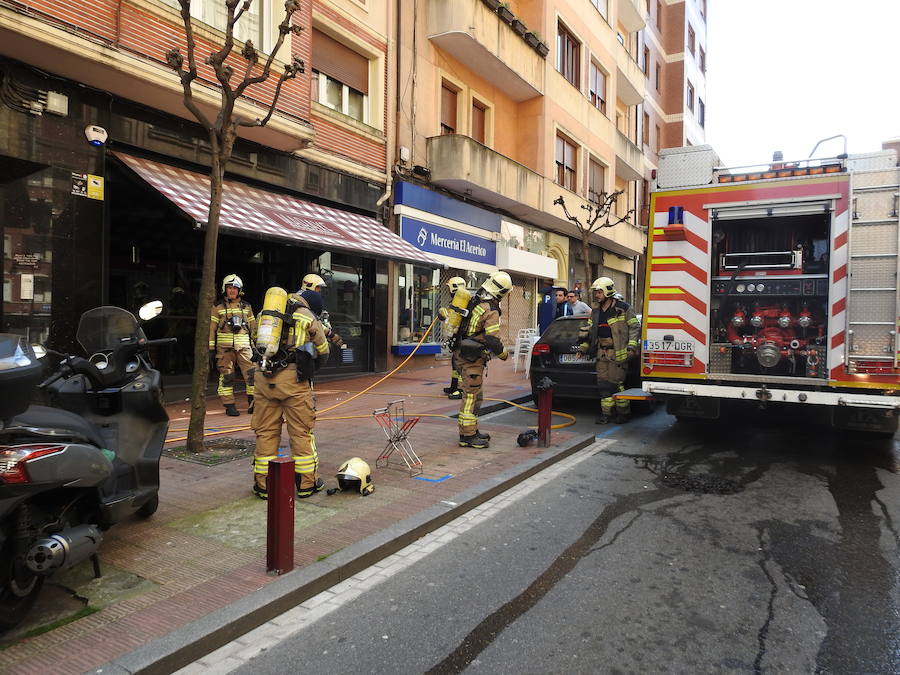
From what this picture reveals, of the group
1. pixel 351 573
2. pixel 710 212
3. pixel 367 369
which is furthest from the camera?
pixel 367 369

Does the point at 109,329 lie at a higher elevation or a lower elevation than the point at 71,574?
higher

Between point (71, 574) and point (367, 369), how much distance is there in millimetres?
10302

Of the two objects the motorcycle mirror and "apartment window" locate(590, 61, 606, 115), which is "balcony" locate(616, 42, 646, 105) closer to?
"apartment window" locate(590, 61, 606, 115)

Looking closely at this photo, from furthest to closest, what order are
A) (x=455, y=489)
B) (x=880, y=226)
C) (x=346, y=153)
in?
(x=346, y=153)
(x=880, y=226)
(x=455, y=489)

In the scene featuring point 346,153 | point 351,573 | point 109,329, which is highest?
point 346,153

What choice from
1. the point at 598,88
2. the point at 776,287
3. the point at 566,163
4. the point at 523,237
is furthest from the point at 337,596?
the point at 598,88

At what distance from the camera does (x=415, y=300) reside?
49.3 ft

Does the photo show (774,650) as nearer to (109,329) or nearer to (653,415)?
(109,329)

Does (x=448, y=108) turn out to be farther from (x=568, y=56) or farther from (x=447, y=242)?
(x=568, y=56)

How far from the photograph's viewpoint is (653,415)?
9.59 meters

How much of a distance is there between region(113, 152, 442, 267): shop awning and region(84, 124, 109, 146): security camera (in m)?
0.29

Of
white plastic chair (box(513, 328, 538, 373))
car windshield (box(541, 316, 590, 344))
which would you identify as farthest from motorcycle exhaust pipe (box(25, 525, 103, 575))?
white plastic chair (box(513, 328, 538, 373))

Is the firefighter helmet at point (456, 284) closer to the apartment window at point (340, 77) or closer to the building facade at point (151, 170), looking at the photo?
the building facade at point (151, 170)

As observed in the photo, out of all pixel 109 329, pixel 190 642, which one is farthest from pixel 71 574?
pixel 109 329
